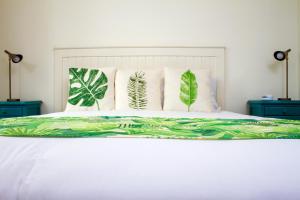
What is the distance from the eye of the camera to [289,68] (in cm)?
275

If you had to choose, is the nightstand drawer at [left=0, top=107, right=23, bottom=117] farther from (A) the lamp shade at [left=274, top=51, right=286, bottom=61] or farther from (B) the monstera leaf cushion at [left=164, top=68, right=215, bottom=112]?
(A) the lamp shade at [left=274, top=51, right=286, bottom=61]

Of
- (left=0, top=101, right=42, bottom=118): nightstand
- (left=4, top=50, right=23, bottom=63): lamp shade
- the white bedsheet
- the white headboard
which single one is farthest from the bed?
(left=4, top=50, right=23, bottom=63): lamp shade

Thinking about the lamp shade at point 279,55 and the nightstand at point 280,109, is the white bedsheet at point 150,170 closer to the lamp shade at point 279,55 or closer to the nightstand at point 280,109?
the nightstand at point 280,109

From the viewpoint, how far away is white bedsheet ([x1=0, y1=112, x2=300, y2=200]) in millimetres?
646

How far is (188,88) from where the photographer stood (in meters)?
2.12

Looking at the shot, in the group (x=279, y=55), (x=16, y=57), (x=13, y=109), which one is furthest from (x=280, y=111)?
(x=16, y=57)

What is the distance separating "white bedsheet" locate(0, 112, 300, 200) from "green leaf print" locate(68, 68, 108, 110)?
1397 millimetres

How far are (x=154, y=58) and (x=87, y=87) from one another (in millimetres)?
824

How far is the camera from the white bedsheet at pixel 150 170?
25.4 inches

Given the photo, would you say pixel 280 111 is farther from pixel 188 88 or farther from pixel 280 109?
pixel 188 88
